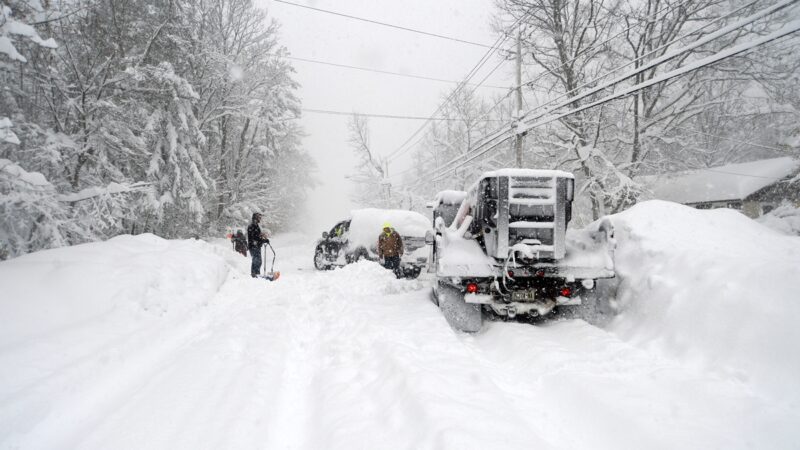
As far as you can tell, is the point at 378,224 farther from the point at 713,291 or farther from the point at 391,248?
the point at 713,291

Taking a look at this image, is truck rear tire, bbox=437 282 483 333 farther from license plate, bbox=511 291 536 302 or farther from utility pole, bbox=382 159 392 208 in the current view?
utility pole, bbox=382 159 392 208

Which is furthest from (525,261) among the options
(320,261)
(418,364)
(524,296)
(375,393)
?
(320,261)

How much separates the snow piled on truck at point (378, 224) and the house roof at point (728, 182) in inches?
889

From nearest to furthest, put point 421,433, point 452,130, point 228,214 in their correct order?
1. point 421,433
2. point 228,214
3. point 452,130

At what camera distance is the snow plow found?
521 cm

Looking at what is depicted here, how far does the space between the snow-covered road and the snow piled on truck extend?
627cm

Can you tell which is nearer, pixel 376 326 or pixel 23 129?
pixel 376 326

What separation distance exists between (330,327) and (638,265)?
4707mm

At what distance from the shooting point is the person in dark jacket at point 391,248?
9.98m

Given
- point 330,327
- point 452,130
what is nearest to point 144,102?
point 330,327

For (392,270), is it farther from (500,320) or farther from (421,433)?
(421,433)

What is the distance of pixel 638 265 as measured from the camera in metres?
5.57

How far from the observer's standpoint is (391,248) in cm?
999

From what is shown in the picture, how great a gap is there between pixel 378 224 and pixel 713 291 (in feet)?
29.6
